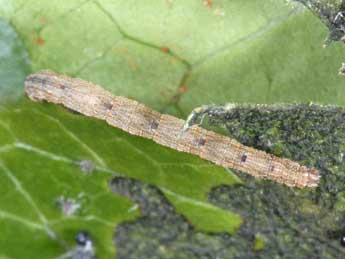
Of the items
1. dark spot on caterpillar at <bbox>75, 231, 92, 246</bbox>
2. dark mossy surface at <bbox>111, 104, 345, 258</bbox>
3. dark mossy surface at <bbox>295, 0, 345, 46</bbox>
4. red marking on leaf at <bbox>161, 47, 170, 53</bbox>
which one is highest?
dark mossy surface at <bbox>295, 0, 345, 46</bbox>

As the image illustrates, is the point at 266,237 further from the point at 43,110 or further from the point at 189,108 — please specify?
the point at 43,110

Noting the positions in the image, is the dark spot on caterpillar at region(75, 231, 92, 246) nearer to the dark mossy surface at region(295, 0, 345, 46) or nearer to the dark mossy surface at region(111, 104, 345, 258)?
the dark mossy surface at region(111, 104, 345, 258)

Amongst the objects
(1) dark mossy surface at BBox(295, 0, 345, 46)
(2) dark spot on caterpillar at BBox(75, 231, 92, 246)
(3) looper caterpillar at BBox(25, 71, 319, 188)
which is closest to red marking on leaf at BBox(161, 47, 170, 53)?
(3) looper caterpillar at BBox(25, 71, 319, 188)

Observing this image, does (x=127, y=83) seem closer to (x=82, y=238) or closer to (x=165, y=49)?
(x=165, y=49)

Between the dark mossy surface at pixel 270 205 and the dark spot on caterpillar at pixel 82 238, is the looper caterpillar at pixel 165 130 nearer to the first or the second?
the dark mossy surface at pixel 270 205

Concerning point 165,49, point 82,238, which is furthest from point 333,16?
point 82,238

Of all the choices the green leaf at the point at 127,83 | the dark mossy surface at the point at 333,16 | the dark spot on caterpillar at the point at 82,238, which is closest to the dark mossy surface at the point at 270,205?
the green leaf at the point at 127,83
